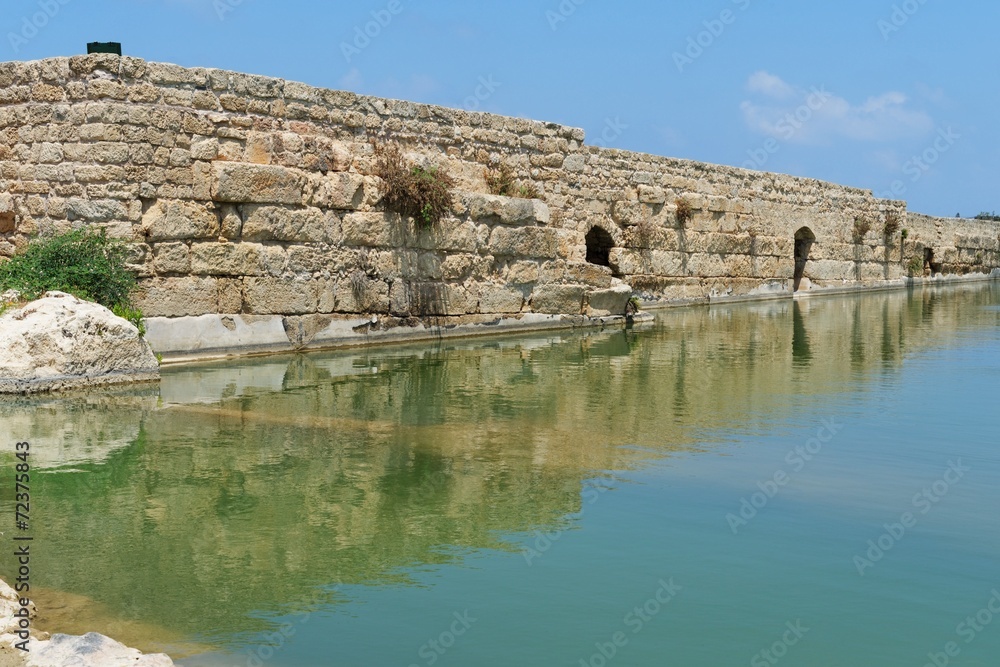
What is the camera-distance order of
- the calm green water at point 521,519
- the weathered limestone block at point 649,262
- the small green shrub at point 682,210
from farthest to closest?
the small green shrub at point 682,210, the weathered limestone block at point 649,262, the calm green water at point 521,519

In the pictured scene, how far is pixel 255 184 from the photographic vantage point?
11758mm

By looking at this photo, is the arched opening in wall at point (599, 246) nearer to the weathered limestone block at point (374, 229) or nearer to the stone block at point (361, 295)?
the weathered limestone block at point (374, 229)

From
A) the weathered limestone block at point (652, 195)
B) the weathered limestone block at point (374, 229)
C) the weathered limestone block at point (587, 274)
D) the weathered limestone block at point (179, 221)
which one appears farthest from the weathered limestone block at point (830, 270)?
the weathered limestone block at point (179, 221)

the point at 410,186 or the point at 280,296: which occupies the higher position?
the point at 410,186

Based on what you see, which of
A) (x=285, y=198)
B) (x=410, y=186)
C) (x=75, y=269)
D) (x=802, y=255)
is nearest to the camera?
(x=75, y=269)

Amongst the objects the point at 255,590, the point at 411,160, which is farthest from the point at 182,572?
the point at 411,160

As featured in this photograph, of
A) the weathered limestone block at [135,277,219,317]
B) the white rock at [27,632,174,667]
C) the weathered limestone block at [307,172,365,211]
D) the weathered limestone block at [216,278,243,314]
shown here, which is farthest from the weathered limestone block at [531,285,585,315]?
the white rock at [27,632,174,667]

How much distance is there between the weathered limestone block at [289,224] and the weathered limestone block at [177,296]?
766mm

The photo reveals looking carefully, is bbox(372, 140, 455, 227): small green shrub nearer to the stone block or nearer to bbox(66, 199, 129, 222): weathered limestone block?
the stone block

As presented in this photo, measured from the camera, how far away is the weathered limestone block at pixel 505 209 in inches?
560

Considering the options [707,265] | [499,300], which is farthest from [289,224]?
[707,265]

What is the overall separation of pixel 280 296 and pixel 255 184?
4.17ft

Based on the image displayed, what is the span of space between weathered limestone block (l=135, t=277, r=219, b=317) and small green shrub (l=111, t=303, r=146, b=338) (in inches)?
19.8

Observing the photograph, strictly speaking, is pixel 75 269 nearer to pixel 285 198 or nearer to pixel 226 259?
pixel 226 259
